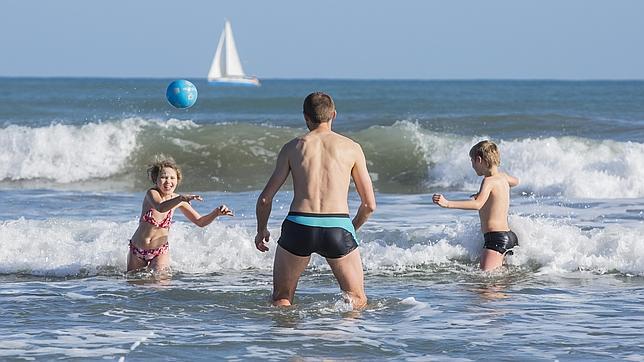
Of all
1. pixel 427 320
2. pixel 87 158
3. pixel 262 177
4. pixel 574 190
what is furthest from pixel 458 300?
pixel 87 158

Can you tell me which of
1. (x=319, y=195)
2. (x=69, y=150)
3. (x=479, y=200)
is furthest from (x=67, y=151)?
(x=319, y=195)

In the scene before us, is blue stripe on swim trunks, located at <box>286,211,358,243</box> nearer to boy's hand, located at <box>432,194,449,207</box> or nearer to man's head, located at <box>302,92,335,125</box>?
man's head, located at <box>302,92,335,125</box>

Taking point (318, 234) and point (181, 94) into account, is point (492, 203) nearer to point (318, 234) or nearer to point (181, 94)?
point (318, 234)

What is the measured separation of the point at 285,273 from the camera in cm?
684

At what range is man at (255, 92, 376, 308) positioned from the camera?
6.57 metres

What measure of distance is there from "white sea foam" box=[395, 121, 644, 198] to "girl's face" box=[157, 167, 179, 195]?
294 inches

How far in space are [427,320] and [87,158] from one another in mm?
12984

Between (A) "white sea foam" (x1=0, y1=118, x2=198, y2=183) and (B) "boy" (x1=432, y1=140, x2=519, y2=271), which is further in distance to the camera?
(A) "white sea foam" (x1=0, y1=118, x2=198, y2=183)

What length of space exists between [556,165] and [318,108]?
10597 mm

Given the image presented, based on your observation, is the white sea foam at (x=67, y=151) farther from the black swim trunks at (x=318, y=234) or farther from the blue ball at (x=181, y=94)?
the black swim trunks at (x=318, y=234)

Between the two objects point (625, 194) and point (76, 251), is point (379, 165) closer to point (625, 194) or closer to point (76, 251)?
point (625, 194)

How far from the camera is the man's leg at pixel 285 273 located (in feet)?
22.0

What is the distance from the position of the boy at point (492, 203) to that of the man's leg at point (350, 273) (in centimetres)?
218

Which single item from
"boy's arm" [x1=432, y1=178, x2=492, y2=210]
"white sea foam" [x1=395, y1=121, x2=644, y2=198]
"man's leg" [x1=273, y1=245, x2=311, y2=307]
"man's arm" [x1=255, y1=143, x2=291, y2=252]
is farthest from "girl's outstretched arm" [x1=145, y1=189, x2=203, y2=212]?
"white sea foam" [x1=395, y1=121, x2=644, y2=198]
